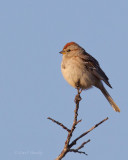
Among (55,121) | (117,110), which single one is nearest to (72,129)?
(55,121)

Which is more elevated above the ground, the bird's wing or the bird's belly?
the bird's wing

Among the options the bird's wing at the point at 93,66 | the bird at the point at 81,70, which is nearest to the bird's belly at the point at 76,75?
the bird at the point at 81,70

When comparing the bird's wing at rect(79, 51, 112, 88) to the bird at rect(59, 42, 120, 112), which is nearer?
the bird at rect(59, 42, 120, 112)

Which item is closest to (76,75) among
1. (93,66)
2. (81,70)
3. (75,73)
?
(75,73)

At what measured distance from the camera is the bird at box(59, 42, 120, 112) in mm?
7289

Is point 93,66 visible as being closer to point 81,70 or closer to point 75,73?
point 81,70

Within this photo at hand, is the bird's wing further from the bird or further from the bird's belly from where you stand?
the bird's belly

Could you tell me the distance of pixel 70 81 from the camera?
730 cm

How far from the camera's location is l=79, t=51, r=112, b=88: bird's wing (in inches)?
304

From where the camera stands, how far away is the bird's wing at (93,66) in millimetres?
7709

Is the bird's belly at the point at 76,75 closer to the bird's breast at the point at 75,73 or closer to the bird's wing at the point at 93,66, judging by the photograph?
the bird's breast at the point at 75,73

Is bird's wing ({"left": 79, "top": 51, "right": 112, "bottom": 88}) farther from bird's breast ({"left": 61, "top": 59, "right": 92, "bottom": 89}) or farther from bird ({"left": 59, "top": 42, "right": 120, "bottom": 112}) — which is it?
bird's breast ({"left": 61, "top": 59, "right": 92, "bottom": 89})

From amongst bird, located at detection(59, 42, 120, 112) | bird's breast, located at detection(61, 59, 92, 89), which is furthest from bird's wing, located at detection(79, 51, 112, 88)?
bird's breast, located at detection(61, 59, 92, 89)

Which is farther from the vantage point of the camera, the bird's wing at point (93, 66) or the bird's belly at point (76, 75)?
the bird's wing at point (93, 66)
